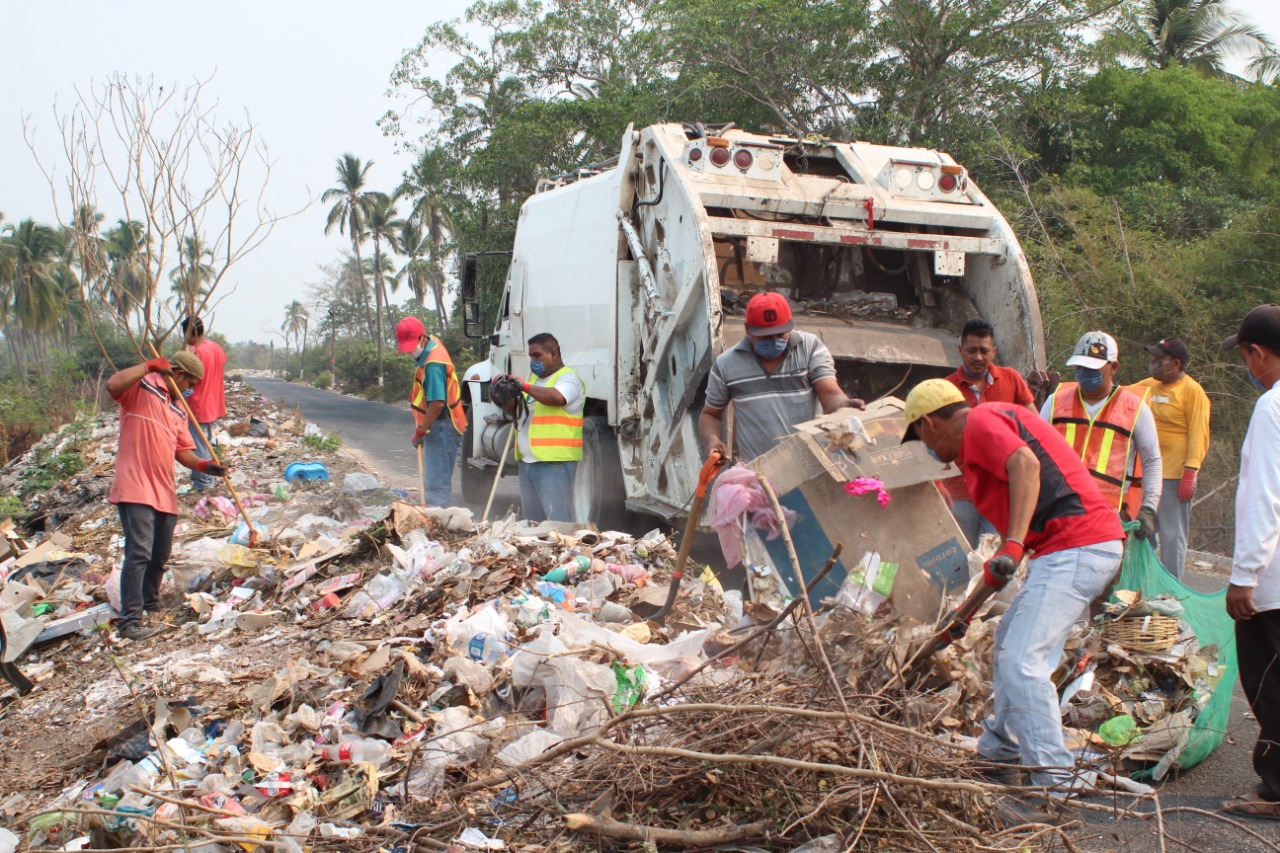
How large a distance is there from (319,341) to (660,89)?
61060 millimetres

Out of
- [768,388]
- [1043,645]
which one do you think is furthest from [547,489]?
[1043,645]

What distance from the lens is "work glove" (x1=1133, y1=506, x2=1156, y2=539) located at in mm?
4293

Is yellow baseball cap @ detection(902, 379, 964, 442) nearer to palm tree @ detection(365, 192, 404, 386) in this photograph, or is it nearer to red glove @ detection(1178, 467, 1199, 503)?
red glove @ detection(1178, 467, 1199, 503)

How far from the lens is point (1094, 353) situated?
15.6 ft

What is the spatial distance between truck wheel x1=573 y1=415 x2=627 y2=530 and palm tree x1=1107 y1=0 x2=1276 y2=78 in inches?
769

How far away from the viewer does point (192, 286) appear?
6.57m

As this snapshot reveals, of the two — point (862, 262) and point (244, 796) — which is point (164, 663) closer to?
point (244, 796)

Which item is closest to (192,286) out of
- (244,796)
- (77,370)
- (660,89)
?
(244,796)

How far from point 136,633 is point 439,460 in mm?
2470

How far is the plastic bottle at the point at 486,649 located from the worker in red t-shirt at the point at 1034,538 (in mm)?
1899

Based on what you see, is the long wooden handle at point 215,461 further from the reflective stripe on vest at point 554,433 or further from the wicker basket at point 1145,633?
the wicker basket at point 1145,633

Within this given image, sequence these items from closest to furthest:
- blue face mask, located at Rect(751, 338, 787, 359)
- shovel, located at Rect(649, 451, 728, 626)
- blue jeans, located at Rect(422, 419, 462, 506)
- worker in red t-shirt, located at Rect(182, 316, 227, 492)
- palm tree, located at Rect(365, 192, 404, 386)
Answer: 1. shovel, located at Rect(649, 451, 728, 626)
2. blue face mask, located at Rect(751, 338, 787, 359)
3. blue jeans, located at Rect(422, 419, 462, 506)
4. worker in red t-shirt, located at Rect(182, 316, 227, 492)
5. palm tree, located at Rect(365, 192, 404, 386)

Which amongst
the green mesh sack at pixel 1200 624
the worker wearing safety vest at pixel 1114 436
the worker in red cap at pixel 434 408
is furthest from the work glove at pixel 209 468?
the green mesh sack at pixel 1200 624

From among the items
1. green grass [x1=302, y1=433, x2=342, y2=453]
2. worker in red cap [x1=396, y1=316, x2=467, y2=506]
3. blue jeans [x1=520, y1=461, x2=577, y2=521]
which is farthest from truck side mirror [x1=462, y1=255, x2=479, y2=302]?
green grass [x1=302, y1=433, x2=342, y2=453]
